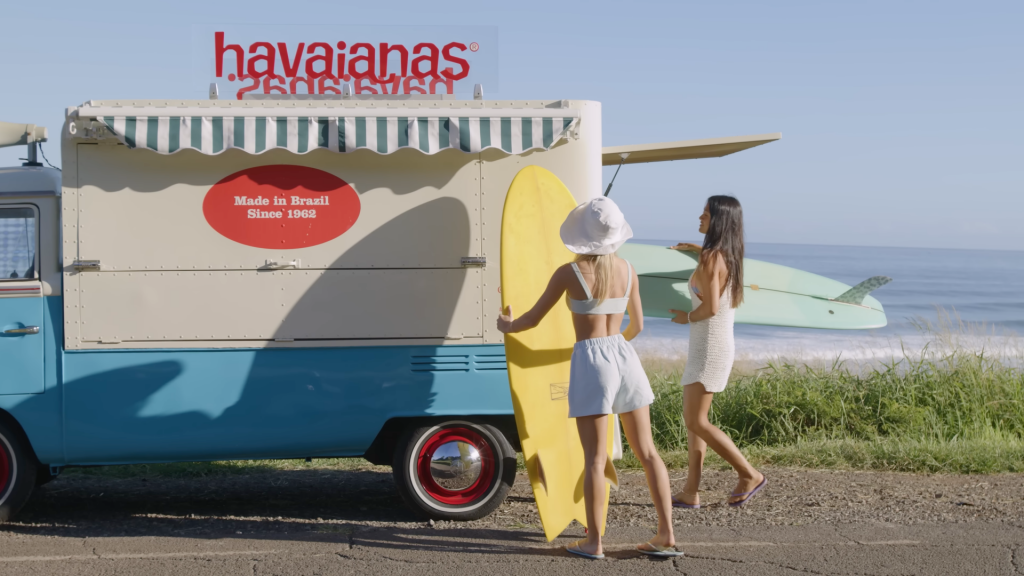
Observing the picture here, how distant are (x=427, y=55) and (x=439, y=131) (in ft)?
2.38

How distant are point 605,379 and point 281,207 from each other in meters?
2.19

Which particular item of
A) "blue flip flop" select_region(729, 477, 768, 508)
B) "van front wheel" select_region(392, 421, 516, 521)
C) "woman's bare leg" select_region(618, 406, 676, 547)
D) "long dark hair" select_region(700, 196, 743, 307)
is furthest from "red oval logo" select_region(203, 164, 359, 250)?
"blue flip flop" select_region(729, 477, 768, 508)

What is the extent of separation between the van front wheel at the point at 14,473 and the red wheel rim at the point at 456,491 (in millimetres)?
2253

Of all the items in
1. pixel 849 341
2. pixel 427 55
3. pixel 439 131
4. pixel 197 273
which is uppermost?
pixel 427 55

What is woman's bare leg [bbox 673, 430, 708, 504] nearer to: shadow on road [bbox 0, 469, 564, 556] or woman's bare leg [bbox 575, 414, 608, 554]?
shadow on road [bbox 0, 469, 564, 556]

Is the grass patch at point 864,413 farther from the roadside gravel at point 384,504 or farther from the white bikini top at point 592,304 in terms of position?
the white bikini top at point 592,304

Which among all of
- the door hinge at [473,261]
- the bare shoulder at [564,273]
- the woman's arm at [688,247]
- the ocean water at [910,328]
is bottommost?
the ocean water at [910,328]

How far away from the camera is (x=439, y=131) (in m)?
4.86

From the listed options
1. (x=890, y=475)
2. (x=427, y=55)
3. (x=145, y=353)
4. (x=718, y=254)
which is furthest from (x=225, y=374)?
(x=890, y=475)

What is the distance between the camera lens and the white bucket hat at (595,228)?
415cm

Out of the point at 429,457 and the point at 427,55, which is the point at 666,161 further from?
the point at 429,457

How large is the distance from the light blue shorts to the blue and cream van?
36.1 inches

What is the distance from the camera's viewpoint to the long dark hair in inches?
196

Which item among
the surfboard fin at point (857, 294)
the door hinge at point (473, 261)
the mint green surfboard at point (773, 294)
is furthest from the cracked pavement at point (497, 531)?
the surfboard fin at point (857, 294)
